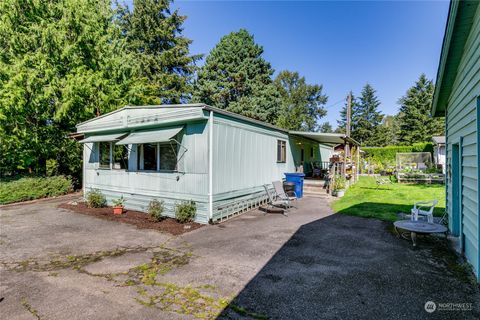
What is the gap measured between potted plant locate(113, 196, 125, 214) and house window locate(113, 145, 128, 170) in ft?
4.49

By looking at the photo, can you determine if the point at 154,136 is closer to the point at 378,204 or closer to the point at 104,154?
the point at 104,154

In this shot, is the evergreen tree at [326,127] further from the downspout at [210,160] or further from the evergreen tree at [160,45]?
the downspout at [210,160]

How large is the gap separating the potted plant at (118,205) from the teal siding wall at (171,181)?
0.18 metres

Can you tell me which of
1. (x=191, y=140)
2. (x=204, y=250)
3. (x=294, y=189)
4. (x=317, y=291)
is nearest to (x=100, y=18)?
(x=191, y=140)

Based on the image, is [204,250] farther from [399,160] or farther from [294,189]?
[399,160]

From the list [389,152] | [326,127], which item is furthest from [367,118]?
[389,152]

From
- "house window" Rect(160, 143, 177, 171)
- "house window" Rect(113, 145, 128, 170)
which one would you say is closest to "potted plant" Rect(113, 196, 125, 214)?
"house window" Rect(113, 145, 128, 170)

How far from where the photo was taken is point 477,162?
143 inches

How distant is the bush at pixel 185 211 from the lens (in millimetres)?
7646

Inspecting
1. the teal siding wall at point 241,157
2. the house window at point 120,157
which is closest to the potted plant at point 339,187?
the teal siding wall at point 241,157

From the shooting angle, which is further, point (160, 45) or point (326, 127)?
point (326, 127)

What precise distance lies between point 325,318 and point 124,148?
31.6ft

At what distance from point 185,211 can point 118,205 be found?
3.37 metres

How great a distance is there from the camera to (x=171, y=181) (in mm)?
8445
